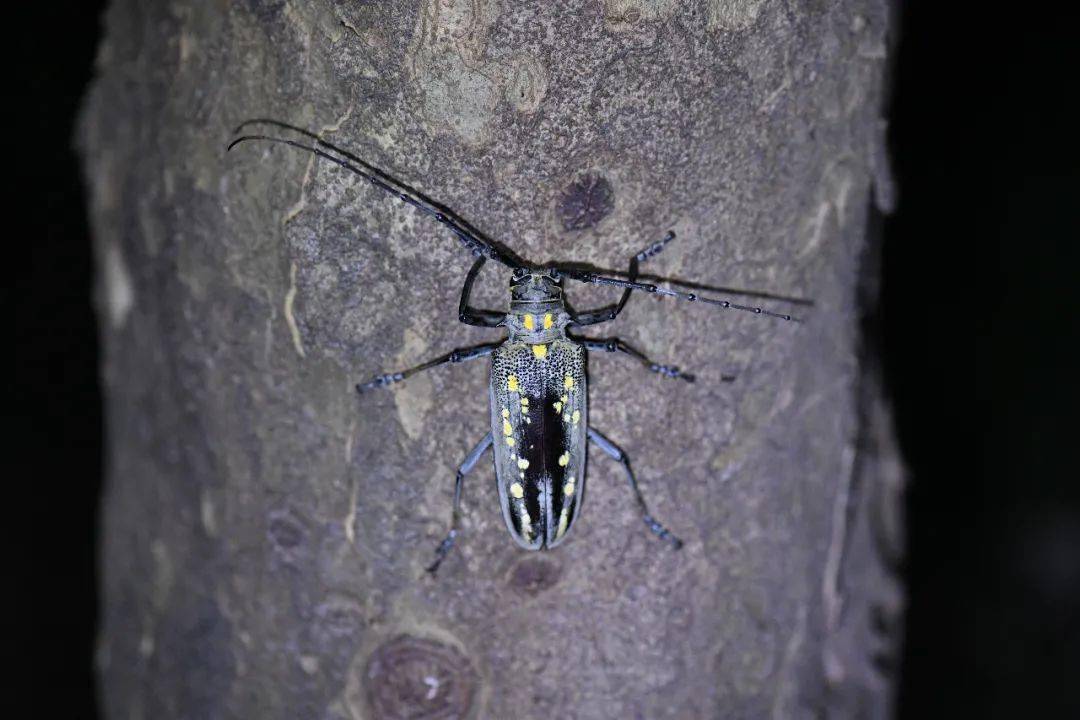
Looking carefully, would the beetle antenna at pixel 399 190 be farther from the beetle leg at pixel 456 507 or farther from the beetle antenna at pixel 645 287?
the beetle leg at pixel 456 507

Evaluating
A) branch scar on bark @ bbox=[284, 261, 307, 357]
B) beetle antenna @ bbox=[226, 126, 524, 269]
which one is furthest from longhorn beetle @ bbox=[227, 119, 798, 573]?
branch scar on bark @ bbox=[284, 261, 307, 357]

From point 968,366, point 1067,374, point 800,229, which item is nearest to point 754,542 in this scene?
point 800,229

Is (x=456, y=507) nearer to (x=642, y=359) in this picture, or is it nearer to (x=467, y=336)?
(x=467, y=336)

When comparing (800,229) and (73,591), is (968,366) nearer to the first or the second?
(800,229)

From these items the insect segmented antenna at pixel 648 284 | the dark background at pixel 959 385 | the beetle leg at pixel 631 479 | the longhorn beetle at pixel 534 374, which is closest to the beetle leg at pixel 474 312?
the longhorn beetle at pixel 534 374

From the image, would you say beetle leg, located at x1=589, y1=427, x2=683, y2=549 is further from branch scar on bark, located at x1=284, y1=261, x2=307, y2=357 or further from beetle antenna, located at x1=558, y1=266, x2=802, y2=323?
branch scar on bark, located at x1=284, y1=261, x2=307, y2=357

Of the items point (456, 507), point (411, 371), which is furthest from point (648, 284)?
point (456, 507)
